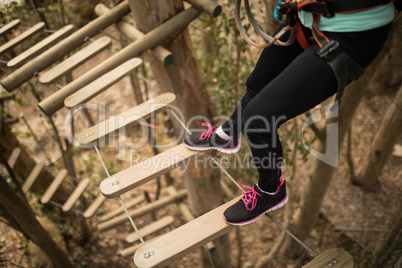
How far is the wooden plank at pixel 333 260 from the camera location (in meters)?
1.20

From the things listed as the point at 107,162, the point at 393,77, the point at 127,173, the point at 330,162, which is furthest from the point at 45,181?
the point at 393,77

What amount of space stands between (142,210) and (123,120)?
2168 mm

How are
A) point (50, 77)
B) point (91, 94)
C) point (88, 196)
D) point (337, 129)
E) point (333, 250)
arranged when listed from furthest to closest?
point (88, 196) < point (337, 129) < point (50, 77) < point (91, 94) < point (333, 250)

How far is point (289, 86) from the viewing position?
3.60 feet

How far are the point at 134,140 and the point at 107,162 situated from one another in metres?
0.61

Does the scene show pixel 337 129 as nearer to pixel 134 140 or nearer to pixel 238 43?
pixel 238 43

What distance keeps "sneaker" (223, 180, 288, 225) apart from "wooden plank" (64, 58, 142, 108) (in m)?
1.11

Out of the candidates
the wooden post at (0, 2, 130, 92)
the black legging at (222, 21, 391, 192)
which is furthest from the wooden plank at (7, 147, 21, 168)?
the black legging at (222, 21, 391, 192)

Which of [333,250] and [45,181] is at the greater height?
[333,250]

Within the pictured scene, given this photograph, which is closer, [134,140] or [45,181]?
[45,181]

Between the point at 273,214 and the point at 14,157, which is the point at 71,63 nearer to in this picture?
the point at 14,157

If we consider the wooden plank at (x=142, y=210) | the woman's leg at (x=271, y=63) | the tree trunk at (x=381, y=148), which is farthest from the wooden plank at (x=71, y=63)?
the tree trunk at (x=381, y=148)

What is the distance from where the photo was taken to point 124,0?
8.55ft

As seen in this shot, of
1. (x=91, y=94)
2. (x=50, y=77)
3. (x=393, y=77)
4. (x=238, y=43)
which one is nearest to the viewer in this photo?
(x=91, y=94)
